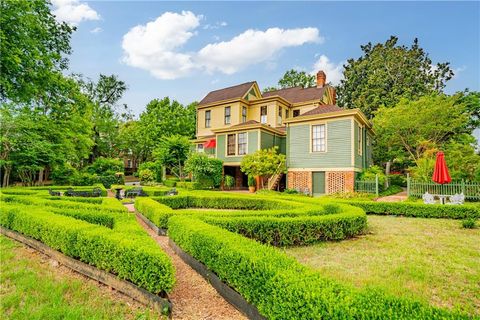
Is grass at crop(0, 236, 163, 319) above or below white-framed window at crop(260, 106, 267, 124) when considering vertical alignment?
below

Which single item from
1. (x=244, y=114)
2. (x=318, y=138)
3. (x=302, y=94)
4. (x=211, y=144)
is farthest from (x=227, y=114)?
(x=318, y=138)

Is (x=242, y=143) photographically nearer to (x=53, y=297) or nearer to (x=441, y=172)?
(x=441, y=172)

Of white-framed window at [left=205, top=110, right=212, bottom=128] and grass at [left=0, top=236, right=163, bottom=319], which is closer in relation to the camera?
grass at [left=0, top=236, right=163, bottom=319]

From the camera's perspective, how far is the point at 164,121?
36.8 meters

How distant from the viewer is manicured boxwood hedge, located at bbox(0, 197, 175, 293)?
11.0 feet

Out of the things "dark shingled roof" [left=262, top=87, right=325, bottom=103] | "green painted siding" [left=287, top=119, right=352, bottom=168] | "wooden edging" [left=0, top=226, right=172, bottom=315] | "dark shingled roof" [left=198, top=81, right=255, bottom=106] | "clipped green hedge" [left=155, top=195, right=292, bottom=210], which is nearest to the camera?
"wooden edging" [left=0, top=226, right=172, bottom=315]

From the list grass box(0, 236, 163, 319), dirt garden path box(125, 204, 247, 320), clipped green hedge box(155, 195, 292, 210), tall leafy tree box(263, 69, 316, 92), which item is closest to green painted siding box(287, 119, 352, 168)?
clipped green hedge box(155, 195, 292, 210)

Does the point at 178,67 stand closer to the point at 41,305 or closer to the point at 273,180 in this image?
the point at 273,180

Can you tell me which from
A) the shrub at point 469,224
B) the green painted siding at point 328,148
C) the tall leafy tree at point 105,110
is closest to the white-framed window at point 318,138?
the green painted siding at point 328,148

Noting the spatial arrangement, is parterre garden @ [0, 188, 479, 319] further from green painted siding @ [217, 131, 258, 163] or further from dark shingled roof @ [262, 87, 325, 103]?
dark shingled roof @ [262, 87, 325, 103]

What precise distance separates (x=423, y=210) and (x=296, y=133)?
982 centimetres

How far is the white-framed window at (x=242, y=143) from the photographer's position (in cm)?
2133

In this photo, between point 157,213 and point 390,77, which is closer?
point 157,213

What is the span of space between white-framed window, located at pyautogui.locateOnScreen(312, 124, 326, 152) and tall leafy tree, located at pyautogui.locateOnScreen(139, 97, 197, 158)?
2182 centimetres
